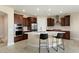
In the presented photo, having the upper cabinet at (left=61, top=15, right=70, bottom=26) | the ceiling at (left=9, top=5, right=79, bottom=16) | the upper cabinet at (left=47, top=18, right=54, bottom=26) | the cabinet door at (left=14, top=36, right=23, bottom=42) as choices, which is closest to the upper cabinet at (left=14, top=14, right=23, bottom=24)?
the ceiling at (left=9, top=5, right=79, bottom=16)

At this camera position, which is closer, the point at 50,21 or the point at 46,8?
the point at 46,8

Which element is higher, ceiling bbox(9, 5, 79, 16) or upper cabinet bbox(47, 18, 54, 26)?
ceiling bbox(9, 5, 79, 16)

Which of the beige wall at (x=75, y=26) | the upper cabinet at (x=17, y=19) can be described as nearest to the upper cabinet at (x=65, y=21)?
the beige wall at (x=75, y=26)

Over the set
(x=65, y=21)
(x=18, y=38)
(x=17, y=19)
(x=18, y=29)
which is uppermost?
(x=17, y=19)

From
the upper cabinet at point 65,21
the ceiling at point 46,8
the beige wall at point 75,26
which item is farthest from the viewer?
the upper cabinet at point 65,21

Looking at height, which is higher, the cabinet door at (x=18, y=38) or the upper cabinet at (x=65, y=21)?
the upper cabinet at (x=65, y=21)

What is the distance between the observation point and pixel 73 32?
10.1 metres

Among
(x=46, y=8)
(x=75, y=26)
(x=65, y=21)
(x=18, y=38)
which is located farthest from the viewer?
(x=65, y=21)

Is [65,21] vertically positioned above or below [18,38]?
above

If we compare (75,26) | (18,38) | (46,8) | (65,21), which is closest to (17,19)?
(18,38)

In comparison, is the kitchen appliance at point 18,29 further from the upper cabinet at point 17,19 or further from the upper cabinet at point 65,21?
the upper cabinet at point 65,21

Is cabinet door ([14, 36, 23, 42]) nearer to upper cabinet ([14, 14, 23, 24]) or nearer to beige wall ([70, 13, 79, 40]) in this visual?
upper cabinet ([14, 14, 23, 24])

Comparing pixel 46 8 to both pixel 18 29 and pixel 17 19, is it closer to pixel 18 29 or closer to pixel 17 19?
pixel 17 19
